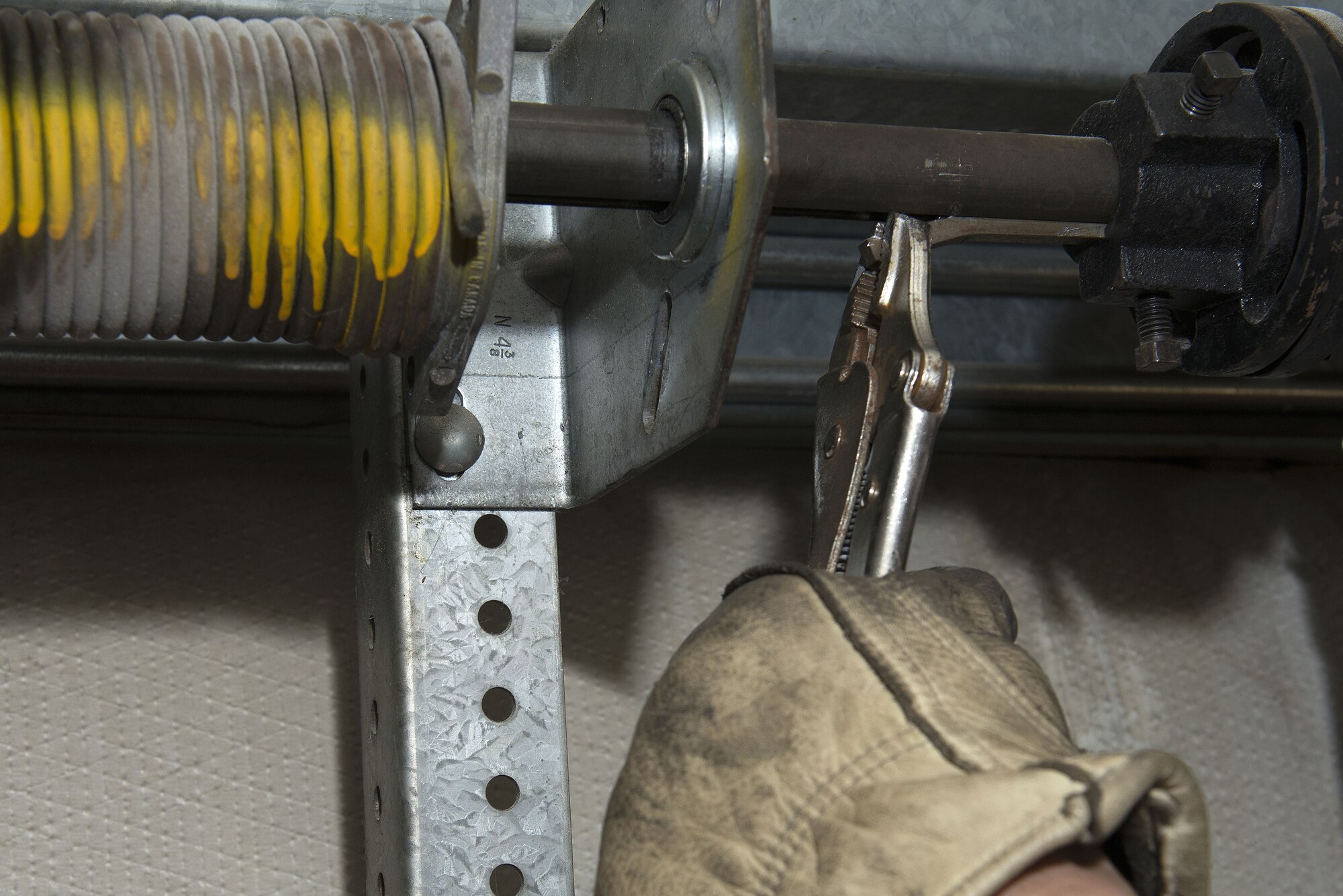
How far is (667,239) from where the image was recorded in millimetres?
596

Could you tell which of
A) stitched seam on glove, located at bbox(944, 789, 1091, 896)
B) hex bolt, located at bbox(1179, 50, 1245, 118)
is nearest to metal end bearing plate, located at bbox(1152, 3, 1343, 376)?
hex bolt, located at bbox(1179, 50, 1245, 118)

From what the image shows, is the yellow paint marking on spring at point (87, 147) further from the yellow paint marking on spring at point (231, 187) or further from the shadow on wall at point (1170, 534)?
the shadow on wall at point (1170, 534)

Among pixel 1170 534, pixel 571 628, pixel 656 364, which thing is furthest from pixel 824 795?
pixel 1170 534

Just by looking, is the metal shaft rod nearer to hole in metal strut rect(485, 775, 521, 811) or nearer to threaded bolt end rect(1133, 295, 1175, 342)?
threaded bolt end rect(1133, 295, 1175, 342)

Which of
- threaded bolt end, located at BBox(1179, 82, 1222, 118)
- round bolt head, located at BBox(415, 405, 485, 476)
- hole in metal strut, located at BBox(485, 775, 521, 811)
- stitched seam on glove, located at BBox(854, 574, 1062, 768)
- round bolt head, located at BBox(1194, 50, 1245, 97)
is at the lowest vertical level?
hole in metal strut, located at BBox(485, 775, 521, 811)

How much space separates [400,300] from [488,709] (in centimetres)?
25

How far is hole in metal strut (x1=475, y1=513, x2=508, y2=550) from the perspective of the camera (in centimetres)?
69

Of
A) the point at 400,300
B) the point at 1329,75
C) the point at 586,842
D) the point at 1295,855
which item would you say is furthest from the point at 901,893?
the point at 1295,855

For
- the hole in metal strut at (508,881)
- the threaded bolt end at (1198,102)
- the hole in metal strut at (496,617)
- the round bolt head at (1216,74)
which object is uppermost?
the round bolt head at (1216,74)

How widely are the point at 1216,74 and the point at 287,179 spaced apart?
40cm

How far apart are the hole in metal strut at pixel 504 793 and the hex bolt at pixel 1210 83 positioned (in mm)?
459

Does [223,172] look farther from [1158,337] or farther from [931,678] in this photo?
[1158,337]

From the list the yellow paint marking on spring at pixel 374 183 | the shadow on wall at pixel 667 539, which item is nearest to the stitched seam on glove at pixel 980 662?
the yellow paint marking on spring at pixel 374 183

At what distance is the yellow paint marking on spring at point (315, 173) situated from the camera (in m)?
0.50
